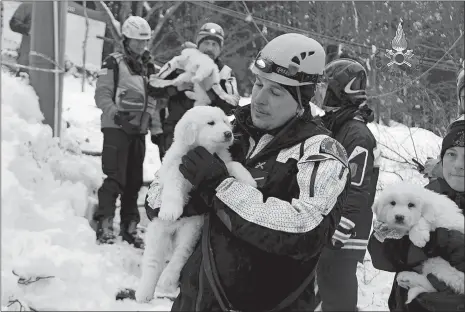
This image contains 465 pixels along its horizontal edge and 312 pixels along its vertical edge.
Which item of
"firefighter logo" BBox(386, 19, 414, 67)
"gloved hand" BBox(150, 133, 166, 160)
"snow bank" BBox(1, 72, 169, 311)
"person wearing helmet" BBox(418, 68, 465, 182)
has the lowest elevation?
"snow bank" BBox(1, 72, 169, 311)

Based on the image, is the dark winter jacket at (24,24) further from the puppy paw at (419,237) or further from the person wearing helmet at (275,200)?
the puppy paw at (419,237)

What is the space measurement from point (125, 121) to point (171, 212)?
274 centimetres

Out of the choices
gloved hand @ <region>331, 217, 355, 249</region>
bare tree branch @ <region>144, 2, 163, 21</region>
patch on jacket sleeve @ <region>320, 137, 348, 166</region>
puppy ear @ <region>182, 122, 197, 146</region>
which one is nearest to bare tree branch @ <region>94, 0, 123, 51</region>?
bare tree branch @ <region>144, 2, 163, 21</region>

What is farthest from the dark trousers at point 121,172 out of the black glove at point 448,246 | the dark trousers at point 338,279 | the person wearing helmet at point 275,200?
the black glove at point 448,246

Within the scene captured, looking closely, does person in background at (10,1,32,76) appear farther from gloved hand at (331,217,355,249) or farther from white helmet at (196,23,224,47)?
gloved hand at (331,217,355,249)

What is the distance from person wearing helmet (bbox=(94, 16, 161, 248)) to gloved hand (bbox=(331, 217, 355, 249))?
230cm

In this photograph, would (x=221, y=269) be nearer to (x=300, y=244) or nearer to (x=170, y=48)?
(x=300, y=244)

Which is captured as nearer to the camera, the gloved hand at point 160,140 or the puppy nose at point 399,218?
the puppy nose at point 399,218

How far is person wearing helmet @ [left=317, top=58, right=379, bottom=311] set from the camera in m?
2.11

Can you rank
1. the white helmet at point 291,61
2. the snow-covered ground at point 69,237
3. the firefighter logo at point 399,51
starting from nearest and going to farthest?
the white helmet at point 291,61 < the firefighter logo at point 399,51 < the snow-covered ground at point 69,237

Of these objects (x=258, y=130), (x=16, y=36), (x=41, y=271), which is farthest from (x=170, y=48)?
(x=258, y=130)

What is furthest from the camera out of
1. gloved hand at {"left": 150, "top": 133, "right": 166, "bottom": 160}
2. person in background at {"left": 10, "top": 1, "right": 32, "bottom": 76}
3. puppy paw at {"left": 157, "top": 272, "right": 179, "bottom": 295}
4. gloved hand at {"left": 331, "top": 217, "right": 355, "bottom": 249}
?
gloved hand at {"left": 150, "top": 133, "right": 166, "bottom": 160}

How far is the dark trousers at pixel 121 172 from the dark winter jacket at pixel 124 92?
115mm

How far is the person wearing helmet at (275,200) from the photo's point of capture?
132cm
